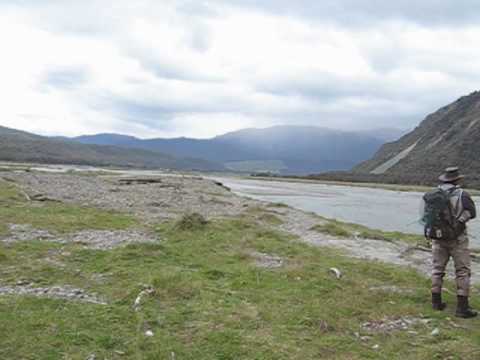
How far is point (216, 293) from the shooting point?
9453mm

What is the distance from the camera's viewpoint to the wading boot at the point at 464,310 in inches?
331

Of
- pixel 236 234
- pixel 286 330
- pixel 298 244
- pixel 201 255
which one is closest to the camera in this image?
pixel 286 330

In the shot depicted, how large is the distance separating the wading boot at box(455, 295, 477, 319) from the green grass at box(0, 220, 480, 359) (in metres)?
0.25

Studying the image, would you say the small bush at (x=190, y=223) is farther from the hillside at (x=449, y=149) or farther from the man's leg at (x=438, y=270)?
A: the hillside at (x=449, y=149)

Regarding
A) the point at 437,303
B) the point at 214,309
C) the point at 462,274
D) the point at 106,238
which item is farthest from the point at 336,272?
the point at 106,238

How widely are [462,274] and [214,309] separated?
4.80 m

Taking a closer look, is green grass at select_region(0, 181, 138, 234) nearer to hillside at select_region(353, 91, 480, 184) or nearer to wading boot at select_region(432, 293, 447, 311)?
wading boot at select_region(432, 293, 447, 311)

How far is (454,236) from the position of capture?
8602 mm

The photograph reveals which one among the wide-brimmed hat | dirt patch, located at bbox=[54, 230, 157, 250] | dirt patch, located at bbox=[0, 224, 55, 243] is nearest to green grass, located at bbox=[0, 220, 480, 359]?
dirt patch, located at bbox=[54, 230, 157, 250]

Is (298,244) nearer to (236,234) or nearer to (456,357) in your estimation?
(236,234)

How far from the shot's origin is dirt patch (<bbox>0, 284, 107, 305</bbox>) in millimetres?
8711

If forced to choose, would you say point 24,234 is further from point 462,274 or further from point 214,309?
point 462,274

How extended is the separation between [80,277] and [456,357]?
25.7 feet

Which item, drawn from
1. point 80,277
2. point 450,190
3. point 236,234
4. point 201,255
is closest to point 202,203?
point 236,234
